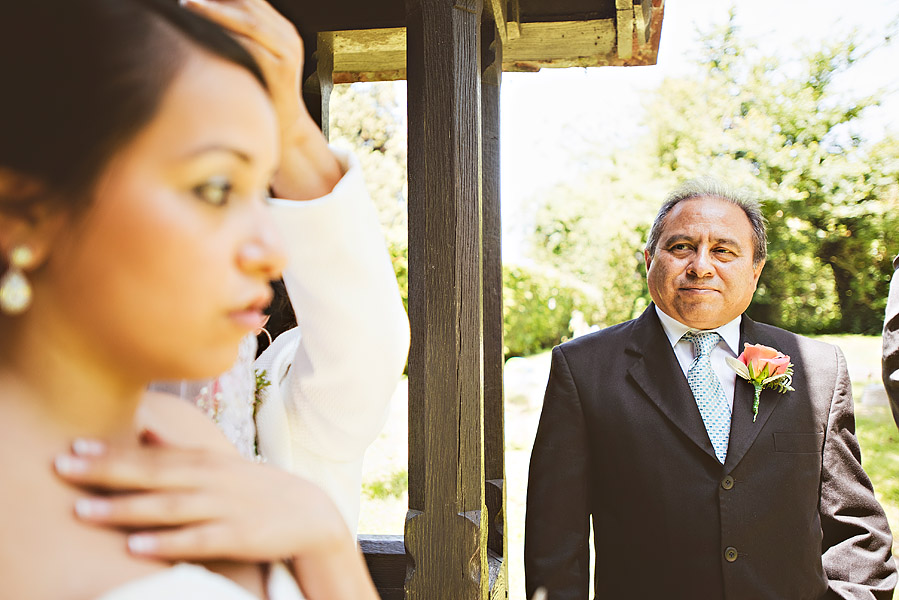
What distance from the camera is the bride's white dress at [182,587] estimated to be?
1.93 ft

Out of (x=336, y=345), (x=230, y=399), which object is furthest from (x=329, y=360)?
(x=230, y=399)

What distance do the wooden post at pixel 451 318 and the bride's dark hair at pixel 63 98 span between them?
5.53ft

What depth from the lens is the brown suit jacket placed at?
2615 millimetres

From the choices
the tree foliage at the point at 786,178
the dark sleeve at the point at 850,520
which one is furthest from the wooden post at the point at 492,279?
the tree foliage at the point at 786,178

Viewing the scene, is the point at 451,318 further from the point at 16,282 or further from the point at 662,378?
the point at 16,282

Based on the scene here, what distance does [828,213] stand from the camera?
1858 centimetres

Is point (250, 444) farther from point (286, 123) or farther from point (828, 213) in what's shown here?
point (828, 213)

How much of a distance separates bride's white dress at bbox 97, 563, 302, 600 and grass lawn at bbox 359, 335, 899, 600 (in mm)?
4920

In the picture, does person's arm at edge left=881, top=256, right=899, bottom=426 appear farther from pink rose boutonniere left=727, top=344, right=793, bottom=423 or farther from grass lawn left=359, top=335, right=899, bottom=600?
grass lawn left=359, top=335, right=899, bottom=600

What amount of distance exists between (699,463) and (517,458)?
706 centimetres

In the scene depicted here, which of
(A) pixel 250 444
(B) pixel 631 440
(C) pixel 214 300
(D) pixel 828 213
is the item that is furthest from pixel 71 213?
(D) pixel 828 213

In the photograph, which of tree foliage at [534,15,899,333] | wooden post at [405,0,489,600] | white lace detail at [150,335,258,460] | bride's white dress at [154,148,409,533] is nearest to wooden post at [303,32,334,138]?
wooden post at [405,0,489,600]

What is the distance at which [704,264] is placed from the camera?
2826mm

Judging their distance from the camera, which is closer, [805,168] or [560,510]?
[560,510]
